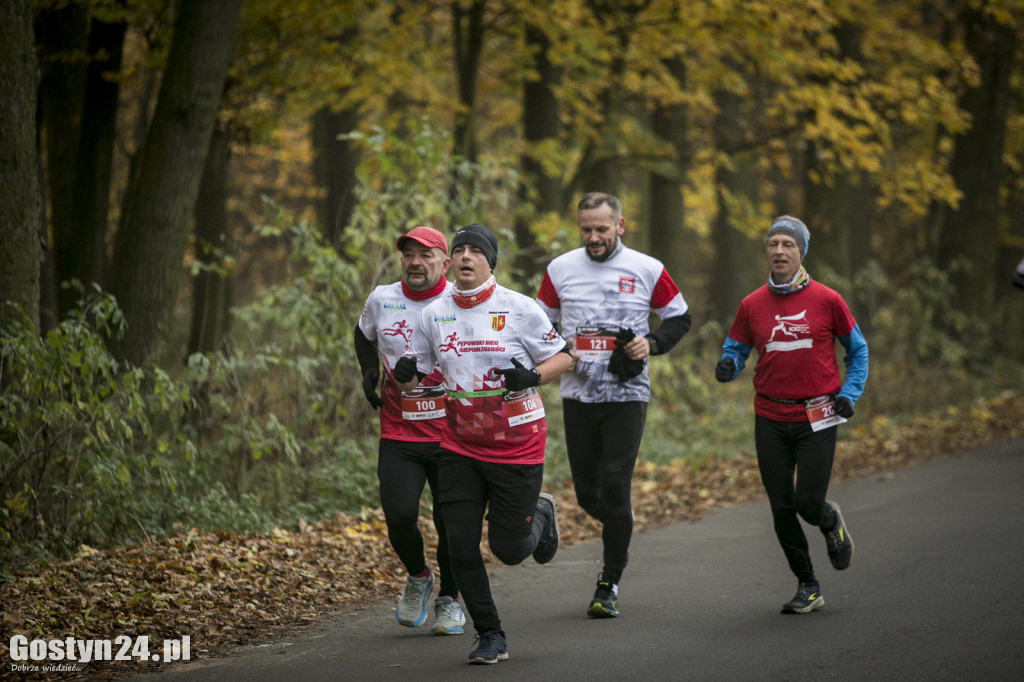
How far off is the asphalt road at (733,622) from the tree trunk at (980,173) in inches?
469

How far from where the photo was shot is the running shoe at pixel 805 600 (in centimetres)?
677

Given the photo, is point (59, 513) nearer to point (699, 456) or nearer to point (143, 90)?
point (699, 456)

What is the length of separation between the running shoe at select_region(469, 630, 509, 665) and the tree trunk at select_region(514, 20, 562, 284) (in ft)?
36.5

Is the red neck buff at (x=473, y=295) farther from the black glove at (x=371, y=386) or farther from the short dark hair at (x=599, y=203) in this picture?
the short dark hair at (x=599, y=203)

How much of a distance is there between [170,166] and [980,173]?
54.0 ft

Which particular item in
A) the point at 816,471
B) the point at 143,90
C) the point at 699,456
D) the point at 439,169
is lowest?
the point at 699,456

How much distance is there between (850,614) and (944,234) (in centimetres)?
1661

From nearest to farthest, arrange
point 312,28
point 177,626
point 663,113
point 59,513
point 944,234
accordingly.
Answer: point 177,626, point 59,513, point 312,28, point 663,113, point 944,234

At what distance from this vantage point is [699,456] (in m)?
14.4

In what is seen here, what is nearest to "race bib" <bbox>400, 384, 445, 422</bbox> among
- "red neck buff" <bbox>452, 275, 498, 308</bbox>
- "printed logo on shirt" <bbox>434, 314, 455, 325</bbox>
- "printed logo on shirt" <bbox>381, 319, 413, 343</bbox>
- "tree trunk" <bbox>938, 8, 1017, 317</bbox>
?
"printed logo on shirt" <bbox>381, 319, 413, 343</bbox>

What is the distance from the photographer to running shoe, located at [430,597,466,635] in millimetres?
6492

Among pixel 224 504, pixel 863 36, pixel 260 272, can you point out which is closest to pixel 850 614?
pixel 224 504

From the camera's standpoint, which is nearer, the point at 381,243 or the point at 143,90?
the point at 381,243

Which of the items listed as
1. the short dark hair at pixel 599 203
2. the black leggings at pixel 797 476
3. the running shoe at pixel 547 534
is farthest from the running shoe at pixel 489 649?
the short dark hair at pixel 599 203
